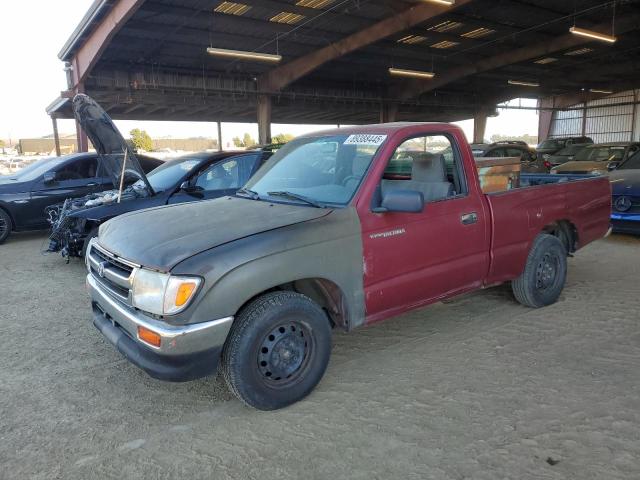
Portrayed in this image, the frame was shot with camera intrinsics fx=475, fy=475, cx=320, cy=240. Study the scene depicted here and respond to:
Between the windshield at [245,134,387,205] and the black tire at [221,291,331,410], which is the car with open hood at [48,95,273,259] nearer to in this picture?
the windshield at [245,134,387,205]

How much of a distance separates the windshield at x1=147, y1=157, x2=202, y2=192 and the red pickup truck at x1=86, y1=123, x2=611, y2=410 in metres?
3.10

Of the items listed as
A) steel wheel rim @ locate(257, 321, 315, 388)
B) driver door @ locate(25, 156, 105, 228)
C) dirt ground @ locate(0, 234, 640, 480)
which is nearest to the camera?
dirt ground @ locate(0, 234, 640, 480)

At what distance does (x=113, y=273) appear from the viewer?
307 centimetres

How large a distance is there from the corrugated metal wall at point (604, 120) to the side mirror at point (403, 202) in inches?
1478

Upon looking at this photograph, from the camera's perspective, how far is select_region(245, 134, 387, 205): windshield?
3468mm

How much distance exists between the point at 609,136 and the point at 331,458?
4026cm

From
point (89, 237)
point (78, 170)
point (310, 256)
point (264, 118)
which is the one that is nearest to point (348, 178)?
point (310, 256)

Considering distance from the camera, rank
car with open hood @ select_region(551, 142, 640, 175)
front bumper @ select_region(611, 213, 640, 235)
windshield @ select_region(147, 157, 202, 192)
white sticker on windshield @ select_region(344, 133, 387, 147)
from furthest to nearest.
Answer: car with open hood @ select_region(551, 142, 640, 175) < front bumper @ select_region(611, 213, 640, 235) < windshield @ select_region(147, 157, 202, 192) < white sticker on windshield @ select_region(344, 133, 387, 147)

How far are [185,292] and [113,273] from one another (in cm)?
74

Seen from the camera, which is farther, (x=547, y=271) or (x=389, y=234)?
(x=547, y=271)

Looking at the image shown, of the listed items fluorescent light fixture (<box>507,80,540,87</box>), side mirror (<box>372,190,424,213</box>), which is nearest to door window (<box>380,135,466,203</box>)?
side mirror (<box>372,190,424,213</box>)

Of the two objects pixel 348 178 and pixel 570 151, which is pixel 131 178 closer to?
pixel 348 178

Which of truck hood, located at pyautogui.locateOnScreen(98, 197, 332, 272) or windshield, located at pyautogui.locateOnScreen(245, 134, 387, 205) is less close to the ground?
windshield, located at pyautogui.locateOnScreen(245, 134, 387, 205)

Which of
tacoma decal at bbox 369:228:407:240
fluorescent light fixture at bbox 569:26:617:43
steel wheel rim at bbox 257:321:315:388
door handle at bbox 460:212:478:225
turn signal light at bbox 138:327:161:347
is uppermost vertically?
fluorescent light fixture at bbox 569:26:617:43
